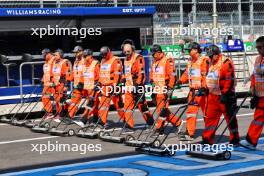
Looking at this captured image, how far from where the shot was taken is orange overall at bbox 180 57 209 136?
36.3ft

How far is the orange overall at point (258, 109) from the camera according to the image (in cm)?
934

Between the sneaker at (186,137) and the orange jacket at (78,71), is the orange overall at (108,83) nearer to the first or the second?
the orange jacket at (78,71)

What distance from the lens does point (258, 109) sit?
9.39 m

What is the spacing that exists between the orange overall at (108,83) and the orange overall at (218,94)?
325 centimetres

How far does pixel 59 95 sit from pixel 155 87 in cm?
357

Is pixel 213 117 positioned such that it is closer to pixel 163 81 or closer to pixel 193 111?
pixel 193 111

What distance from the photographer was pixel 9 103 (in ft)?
A: 53.0

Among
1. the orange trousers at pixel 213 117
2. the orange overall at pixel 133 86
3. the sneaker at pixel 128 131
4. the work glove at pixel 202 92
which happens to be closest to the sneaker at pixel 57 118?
the sneaker at pixel 128 131

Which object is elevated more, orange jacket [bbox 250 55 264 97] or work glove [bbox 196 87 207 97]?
orange jacket [bbox 250 55 264 97]

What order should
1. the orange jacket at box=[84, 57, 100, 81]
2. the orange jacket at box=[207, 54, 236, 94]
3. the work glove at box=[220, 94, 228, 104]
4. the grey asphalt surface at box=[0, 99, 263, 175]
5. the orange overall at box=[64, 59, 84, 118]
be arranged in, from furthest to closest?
the orange overall at box=[64, 59, 84, 118]
the orange jacket at box=[84, 57, 100, 81]
the orange jacket at box=[207, 54, 236, 94]
the work glove at box=[220, 94, 228, 104]
the grey asphalt surface at box=[0, 99, 263, 175]

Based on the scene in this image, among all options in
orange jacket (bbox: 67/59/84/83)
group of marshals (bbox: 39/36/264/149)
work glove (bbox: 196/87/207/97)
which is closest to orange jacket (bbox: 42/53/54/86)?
group of marshals (bbox: 39/36/264/149)

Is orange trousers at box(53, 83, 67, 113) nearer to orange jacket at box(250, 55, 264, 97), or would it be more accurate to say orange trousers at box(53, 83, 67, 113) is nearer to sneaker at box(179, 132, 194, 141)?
sneaker at box(179, 132, 194, 141)

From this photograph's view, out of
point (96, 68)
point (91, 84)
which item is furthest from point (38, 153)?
point (96, 68)

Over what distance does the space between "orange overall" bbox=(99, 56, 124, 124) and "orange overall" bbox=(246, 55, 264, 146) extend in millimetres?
3964
